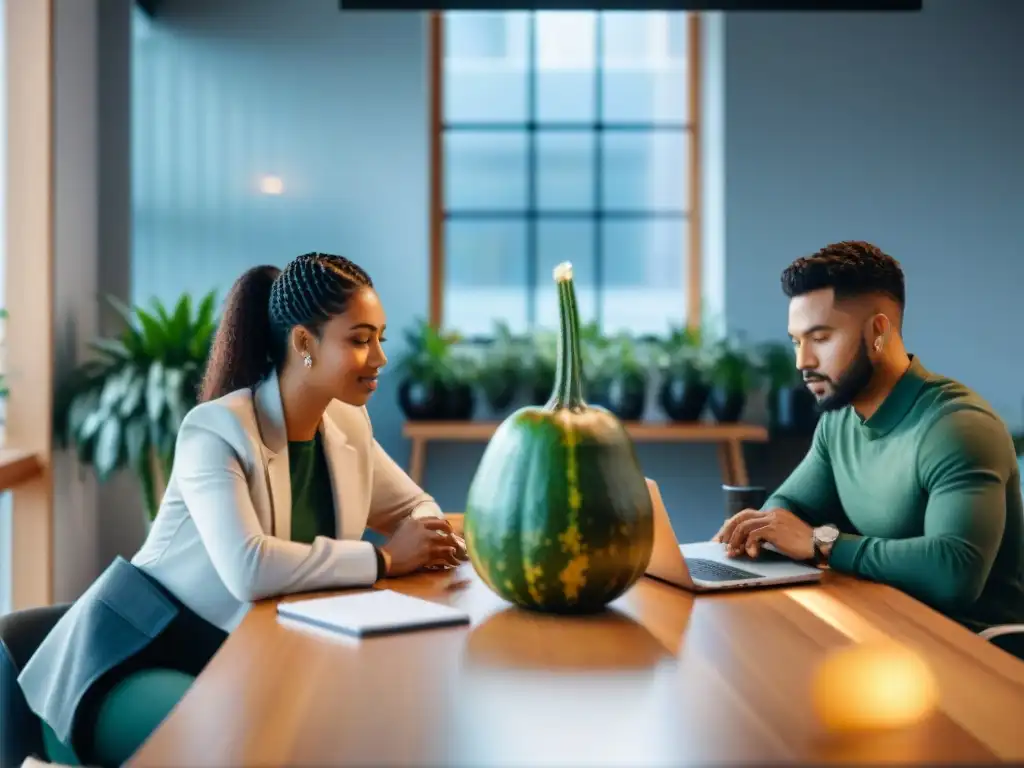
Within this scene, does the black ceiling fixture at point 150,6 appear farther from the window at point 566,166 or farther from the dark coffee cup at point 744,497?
the dark coffee cup at point 744,497

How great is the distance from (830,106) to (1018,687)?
4.22 meters

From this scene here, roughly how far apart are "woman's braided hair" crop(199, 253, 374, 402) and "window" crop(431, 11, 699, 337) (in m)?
3.21

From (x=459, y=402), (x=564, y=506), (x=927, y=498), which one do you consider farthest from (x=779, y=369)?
(x=564, y=506)

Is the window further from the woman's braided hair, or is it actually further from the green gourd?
the green gourd

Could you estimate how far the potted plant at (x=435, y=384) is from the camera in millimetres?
4574

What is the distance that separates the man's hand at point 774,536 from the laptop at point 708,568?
0.02 meters

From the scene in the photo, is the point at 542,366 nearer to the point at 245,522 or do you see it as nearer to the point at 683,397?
the point at 683,397

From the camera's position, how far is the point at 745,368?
4.54m

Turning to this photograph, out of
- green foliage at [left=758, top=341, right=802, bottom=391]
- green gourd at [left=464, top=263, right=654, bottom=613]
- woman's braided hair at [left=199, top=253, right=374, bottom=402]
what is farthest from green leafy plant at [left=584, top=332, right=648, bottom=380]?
green gourd at [left=464, top=263, right=654, bottom=613]

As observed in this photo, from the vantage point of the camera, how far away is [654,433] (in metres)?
4.44

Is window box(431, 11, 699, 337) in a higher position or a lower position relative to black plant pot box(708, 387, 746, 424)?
higher

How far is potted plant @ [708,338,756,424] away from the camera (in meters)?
4.51

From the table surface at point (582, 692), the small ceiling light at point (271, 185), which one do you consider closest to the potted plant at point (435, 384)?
the small ceiling light at point (271, 185)

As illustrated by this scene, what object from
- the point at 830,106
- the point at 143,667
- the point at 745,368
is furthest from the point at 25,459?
the point at 830,106
